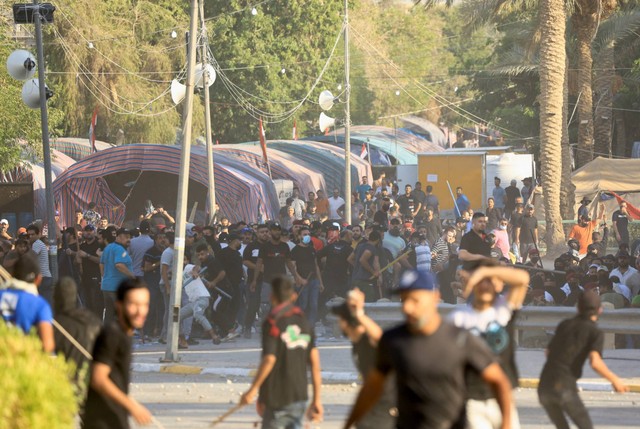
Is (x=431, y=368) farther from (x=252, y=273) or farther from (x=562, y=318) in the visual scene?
(x=252, y=273)

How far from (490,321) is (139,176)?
2780 cm

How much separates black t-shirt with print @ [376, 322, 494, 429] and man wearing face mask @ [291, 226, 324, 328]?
1315 centimetres

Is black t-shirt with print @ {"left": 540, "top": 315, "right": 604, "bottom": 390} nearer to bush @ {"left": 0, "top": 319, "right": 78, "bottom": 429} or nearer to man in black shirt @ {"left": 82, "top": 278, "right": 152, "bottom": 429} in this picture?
man in black shirt @ {"left": 82, "top": 278, "right": 152, "bottom": 429}

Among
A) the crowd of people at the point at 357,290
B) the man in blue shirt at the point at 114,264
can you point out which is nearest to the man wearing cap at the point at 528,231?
the crowd of people at the point at 357,290

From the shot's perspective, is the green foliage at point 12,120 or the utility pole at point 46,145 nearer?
the utility pole at point 46,145

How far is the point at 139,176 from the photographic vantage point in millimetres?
34812

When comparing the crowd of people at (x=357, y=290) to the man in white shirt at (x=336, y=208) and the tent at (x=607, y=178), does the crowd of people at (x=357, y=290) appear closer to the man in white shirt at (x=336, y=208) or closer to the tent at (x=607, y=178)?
the man in white shirt at (x=336, y=208)

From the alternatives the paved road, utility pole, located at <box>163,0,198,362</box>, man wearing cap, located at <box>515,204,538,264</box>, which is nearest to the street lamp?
utility pole, located at <box>163,0,198,362</box>

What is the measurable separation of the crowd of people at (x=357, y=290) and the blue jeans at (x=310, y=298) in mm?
25

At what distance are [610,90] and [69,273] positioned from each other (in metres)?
28.4

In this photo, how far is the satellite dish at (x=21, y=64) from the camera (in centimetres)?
2129

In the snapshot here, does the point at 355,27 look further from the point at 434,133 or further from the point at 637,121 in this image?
the point at 637,121

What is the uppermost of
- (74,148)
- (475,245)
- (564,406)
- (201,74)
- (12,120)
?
(201,74)

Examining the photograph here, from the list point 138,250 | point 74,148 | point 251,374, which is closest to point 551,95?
point 138,250
